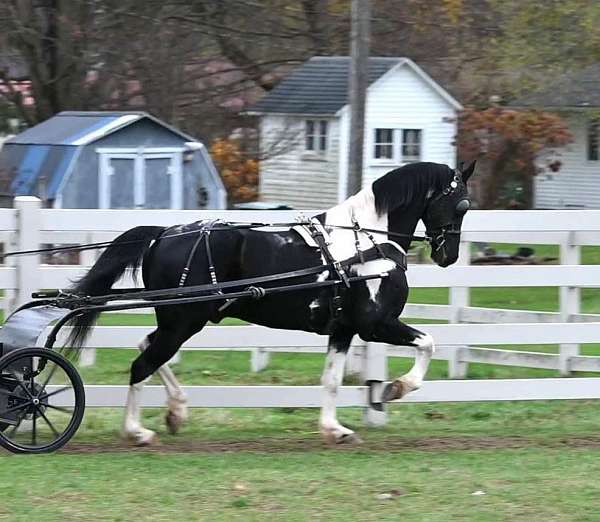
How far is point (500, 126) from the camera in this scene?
28609mm

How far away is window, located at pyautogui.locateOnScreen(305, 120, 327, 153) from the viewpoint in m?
31.3

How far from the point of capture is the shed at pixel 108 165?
1989cm

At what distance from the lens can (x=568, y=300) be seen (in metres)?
10.2

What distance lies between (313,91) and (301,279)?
76.4ft

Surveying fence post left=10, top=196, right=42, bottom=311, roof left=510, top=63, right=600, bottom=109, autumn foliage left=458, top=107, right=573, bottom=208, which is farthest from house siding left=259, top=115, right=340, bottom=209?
fence post left=10, top=196, right=42, bottom=311

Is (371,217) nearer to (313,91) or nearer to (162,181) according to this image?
(162,181)

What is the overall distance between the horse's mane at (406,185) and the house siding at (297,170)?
22.1m

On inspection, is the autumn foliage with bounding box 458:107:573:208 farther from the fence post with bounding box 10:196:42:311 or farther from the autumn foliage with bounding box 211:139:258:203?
the fence post with bounding box 10:196:42:311

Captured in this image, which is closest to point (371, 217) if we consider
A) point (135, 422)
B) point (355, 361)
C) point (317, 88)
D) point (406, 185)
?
point (406, 185)

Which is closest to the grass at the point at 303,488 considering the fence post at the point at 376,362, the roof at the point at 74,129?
the fence post at the point at 376,362

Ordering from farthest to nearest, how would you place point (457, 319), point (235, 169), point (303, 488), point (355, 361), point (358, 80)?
point (235, 169) → point (358, 80) → point (457, 319) → point (355, 361) → point (303, 488)

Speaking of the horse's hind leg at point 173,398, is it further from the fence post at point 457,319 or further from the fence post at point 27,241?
the fence post at point 457,319

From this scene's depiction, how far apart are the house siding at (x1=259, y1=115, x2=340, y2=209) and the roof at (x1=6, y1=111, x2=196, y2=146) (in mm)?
9675

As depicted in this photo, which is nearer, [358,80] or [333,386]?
[333,386]
